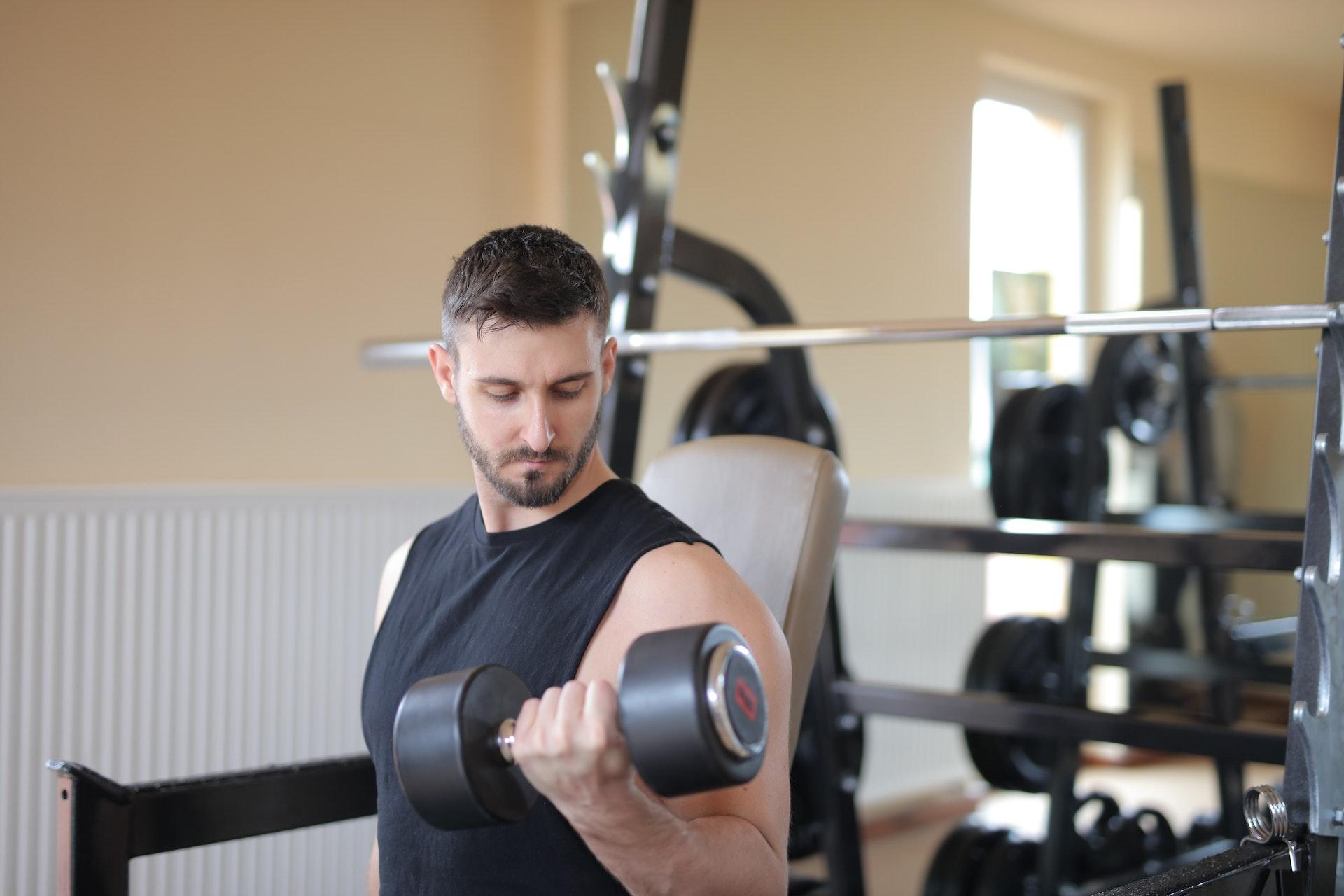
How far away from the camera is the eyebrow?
3.82 ft

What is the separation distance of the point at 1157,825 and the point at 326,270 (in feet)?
7.24

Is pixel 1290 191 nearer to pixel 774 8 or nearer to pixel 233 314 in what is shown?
pixel 774 8

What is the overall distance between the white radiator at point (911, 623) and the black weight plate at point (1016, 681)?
75cm

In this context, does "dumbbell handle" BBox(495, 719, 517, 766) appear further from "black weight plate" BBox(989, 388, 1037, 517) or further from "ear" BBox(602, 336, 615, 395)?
"black weight plate" BBox(989, 388, 1037, 517)

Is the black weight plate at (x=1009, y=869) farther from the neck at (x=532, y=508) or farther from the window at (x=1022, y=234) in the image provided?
the neck at (x=532, y=508)

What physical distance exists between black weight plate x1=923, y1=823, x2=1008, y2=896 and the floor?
0.06m

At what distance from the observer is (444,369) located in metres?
1.32

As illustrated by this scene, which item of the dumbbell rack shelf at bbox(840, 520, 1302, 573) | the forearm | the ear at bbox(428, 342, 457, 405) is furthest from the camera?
the dumbbell rack shelf at bbox(840, 520, 1302, 573)

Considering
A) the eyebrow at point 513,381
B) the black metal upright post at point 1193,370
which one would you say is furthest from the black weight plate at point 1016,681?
the eyebrow at point 513,381

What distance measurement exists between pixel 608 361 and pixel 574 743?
53 centimetres

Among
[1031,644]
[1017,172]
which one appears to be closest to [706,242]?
[1031,644]

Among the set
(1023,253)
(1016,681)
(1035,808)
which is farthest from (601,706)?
(1023,253)

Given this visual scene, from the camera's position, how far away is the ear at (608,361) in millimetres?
1248

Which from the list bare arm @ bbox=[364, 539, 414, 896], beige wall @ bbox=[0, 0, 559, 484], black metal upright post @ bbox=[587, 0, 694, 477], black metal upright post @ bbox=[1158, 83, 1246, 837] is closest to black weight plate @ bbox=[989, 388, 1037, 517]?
black metal upright post @ bbox=[1158, 83, 1246, 837]
